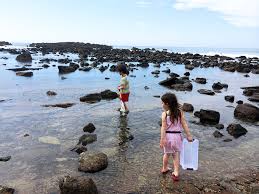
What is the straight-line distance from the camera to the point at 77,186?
764 centimetres

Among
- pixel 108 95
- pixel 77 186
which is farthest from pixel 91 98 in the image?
pixel 77 186

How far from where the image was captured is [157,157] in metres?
10.2

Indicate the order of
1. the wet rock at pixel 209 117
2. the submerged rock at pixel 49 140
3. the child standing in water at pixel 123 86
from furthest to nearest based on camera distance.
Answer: the child standing in water at pixel 123 86 < the wet rock at pixel 209 117 < the submerged rock at pixel 49 140

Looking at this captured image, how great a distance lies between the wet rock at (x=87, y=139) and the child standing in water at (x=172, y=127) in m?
3.42

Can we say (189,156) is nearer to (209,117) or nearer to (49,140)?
(49,140)

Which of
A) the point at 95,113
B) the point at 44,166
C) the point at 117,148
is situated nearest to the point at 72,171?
the point at 44,166

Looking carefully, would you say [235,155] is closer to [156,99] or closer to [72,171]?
[72,171]

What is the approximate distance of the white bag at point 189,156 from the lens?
27.9ft

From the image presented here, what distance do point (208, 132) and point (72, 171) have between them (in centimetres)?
581

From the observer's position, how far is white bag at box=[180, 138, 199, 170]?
852cm

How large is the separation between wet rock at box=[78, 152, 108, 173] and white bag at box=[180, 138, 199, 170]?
6.73ft

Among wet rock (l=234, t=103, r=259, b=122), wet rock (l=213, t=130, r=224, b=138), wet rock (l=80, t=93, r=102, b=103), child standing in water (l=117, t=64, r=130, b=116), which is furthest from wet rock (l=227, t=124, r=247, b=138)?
wet rock (l=80, t=93, r=102, b=103)

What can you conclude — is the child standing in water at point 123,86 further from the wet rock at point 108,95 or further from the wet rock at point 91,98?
the wet rock at point 108,95

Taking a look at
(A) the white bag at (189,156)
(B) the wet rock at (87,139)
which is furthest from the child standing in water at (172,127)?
(B) the wet rock at (87,139)
